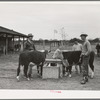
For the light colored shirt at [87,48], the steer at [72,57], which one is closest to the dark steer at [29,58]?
the steer at [72,57]

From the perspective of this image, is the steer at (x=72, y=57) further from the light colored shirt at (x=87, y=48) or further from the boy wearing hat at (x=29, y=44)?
the boy wearing hat at (x=29, y=44)

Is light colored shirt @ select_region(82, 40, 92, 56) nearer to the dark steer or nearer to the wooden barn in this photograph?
the dark steer

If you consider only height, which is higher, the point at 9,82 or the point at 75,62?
the point at 75,62

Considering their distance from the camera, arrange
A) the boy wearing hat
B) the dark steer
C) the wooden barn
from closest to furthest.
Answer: the dark steer < the boy wearing hat < the wooden barn

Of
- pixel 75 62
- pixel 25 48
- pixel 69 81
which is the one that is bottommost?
pixel 69 81

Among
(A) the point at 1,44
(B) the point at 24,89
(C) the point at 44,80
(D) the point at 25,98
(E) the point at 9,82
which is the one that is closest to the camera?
(D) the point at 25,98

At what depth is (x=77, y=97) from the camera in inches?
235

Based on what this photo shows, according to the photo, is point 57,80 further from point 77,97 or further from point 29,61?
point 77,97

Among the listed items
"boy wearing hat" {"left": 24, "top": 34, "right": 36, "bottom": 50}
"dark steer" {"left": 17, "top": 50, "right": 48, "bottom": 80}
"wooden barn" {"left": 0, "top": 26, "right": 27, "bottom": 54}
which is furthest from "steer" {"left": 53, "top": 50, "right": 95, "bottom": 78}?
"wooden barn" {"left": 0, "top": 26, "right": 27, "bottom": 54}

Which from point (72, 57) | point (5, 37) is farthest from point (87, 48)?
point (5, 37)

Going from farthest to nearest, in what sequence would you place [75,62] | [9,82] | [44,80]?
[75,62], [44,80], [9,82]

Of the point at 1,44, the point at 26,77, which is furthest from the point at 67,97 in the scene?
the point at 1,44

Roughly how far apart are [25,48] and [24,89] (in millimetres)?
2291

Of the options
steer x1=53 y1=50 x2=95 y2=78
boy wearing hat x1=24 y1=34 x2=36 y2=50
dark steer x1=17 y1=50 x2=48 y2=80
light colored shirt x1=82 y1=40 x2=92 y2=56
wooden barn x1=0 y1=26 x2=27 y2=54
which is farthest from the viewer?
wooden barn x1=0 y1=26 x2=27 y2=54
